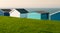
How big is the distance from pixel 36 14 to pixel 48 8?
90 mm

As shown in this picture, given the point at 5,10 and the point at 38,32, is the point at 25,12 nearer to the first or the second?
the point at 5,10

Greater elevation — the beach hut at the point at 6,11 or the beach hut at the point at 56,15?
the beach hut at the point at 6,11

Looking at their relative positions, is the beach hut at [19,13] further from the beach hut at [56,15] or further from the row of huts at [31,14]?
the beach hut at [56,15]

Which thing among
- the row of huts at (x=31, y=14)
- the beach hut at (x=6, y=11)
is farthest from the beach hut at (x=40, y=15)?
the beach hut at (x=6, y=11)

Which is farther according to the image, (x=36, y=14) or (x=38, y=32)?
(x=36, y=14)

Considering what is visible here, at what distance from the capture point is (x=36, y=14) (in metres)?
0.71

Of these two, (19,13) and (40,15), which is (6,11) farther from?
(40,15)

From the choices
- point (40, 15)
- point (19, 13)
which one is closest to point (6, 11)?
point (19, 13)

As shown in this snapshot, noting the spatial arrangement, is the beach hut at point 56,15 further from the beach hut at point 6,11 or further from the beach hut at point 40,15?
the beach hut at point 6,11

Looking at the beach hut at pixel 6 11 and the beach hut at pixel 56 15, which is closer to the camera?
the beach hut at pixel 56 15

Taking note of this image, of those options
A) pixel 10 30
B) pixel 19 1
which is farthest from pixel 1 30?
pixel 19 1

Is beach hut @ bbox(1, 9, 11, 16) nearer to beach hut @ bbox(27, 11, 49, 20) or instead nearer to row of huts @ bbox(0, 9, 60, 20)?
row of huts @ bbox(0, 9, 60, 20)

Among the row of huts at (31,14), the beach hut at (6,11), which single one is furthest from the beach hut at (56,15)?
the beach hut at (6,11)

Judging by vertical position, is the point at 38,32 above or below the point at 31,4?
below
